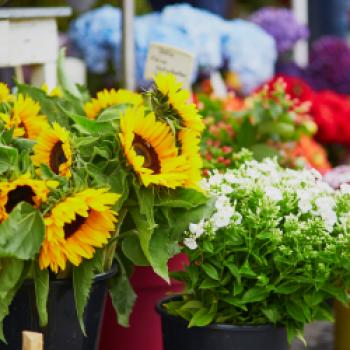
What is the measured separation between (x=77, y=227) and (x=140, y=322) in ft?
1.56

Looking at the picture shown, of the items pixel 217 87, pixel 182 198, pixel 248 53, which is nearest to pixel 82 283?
pixel 182 198

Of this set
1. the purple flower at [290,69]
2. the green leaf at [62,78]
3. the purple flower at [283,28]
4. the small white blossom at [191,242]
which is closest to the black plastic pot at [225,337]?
the small white blossom at [191,242]

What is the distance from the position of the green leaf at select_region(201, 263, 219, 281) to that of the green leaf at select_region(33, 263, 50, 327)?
10.4 inches

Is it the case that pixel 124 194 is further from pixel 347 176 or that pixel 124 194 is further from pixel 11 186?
pixel 347 176

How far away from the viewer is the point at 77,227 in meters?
1.28

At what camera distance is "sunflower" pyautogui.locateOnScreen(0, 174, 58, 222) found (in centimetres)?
124

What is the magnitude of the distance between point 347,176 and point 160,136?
75 cm

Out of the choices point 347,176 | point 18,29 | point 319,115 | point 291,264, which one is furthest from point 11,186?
point 319,115

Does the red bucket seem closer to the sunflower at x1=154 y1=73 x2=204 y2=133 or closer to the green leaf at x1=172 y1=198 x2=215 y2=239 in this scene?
the green leaf at x1=172 y1=198 x2=215 y2=239

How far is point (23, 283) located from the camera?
1318 mm

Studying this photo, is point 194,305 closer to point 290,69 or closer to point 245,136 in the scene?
point 245,136

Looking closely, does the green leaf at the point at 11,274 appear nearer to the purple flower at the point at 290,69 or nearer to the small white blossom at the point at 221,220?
the small white blossom at the point at 221,220

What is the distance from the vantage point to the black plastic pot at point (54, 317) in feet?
4.39

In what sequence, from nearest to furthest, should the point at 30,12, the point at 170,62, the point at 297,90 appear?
the point at 30,12 → the point at 170,62 → the point at 297,90
